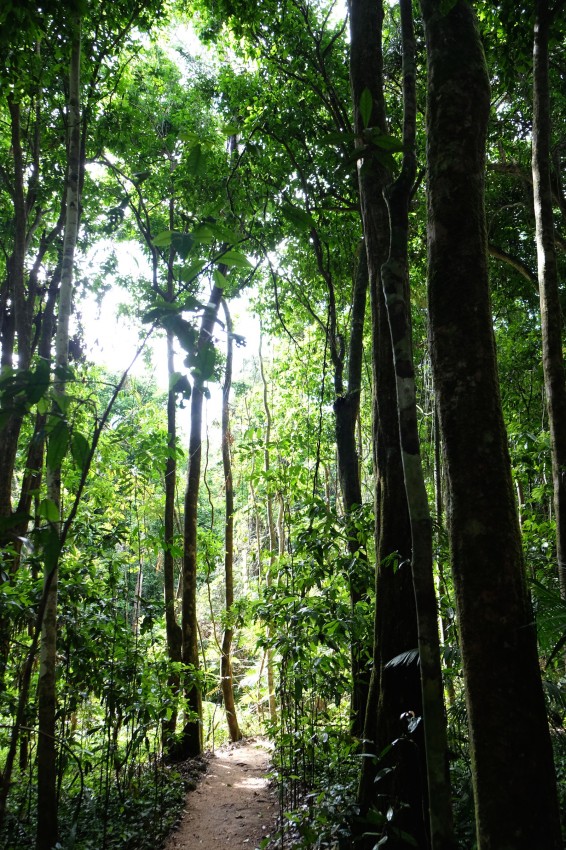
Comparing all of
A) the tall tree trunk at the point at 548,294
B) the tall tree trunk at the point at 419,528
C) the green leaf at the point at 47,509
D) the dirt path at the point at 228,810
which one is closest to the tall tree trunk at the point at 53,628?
the dirt path at the point at 228,810

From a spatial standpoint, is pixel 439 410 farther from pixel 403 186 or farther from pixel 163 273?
pixel 163 273

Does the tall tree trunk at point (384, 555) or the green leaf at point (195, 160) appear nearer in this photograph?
the green leaf at point (195, 160)

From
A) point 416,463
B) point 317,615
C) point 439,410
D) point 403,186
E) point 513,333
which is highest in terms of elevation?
point 513,333

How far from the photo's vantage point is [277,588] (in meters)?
5.95

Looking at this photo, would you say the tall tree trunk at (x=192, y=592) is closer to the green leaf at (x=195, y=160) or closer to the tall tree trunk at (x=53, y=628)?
the tall tree trunk at (x=53, y=628)

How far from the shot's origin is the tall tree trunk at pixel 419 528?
6.98 feet

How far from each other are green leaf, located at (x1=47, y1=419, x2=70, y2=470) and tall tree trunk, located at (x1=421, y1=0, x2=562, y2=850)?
1.47 metres

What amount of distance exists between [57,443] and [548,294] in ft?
15.6

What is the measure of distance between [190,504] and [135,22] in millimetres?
6664

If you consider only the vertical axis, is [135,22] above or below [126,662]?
above

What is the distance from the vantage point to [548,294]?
494 cm

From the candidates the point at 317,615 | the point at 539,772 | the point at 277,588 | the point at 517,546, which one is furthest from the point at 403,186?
the point at 277,588

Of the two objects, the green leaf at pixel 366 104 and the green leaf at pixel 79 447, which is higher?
the green leaf at pixel 366 104

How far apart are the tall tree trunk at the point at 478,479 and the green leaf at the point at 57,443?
147 cm
